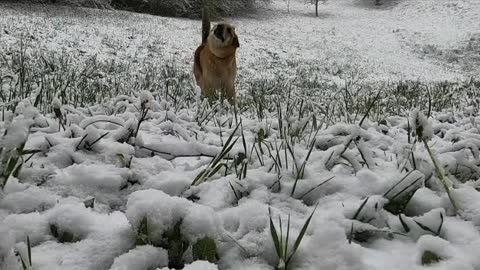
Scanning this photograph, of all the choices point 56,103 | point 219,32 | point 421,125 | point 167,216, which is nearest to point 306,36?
point 219,32

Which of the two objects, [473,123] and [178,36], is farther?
[178,36]

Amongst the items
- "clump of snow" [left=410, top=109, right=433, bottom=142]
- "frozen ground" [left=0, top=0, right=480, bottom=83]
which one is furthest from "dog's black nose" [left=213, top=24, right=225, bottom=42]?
"frozen ground" [left=0, top=0, right=480, bottom=83]

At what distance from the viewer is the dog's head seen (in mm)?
5504

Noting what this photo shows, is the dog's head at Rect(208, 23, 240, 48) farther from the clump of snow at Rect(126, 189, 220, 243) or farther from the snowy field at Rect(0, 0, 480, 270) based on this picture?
the clump of snow at Rect(126, 189, 220, 243)

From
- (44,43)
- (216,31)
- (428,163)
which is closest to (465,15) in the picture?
(44,43)

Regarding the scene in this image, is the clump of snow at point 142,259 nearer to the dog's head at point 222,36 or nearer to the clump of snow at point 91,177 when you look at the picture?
the clump of snow at point 91,177

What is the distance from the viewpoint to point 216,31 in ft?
18.2

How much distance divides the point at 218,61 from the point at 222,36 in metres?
0.42

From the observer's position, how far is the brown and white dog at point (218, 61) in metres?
5.53

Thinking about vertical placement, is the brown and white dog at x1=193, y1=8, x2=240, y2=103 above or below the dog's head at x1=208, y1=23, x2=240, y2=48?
below

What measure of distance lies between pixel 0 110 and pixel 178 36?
22.1 m

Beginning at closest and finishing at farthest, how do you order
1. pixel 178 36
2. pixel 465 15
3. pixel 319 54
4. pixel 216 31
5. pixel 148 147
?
pixel 148 147, pixel 216 31, pixel 178 36, pixel 319 54, pixel 465 15

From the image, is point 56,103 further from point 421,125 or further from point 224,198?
point 421,125

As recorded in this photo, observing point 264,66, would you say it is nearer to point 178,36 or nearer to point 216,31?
point 178,36
